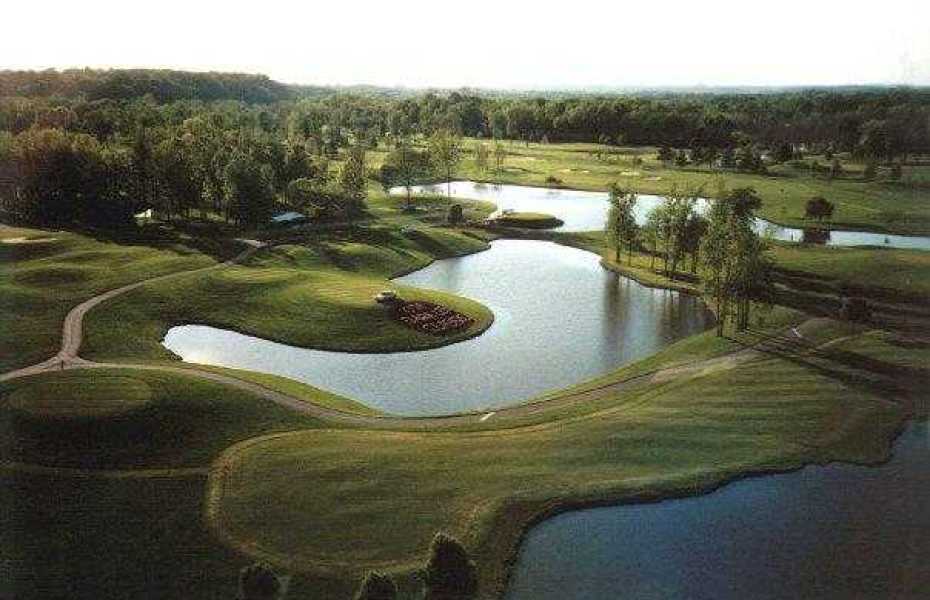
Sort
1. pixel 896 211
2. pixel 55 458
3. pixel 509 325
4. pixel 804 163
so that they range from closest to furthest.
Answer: pixel 55 458 < pixel 509 325 < pixel 896 211 < pixel 804 163

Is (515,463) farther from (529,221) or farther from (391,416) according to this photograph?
(529,221)

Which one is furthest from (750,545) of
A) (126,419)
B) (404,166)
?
(404,166)

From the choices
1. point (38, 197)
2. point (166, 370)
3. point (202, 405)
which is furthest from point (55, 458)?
point (38, 197)

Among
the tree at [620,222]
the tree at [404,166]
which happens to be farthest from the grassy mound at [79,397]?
the tree at [404,166]

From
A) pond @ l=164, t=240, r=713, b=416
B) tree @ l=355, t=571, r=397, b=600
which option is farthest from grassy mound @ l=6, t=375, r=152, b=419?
tree @ l=355, t=571, r=397, b=600

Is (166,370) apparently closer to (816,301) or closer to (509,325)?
(509,325)

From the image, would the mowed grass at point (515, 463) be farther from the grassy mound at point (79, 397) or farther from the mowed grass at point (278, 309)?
the mowed grass at point (278, 309)

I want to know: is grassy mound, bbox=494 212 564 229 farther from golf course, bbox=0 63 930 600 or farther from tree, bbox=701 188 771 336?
tree, bbox=701 188 771 336
